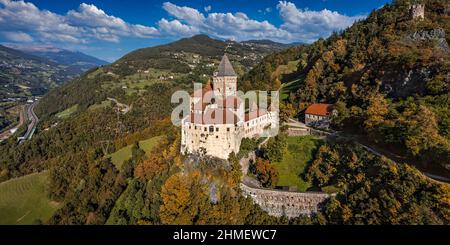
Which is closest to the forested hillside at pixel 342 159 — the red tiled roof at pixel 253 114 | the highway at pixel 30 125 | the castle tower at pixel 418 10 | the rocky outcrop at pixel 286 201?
the rocky outcrop at pixel 286 201

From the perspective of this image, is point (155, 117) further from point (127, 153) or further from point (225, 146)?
point (225, 146)

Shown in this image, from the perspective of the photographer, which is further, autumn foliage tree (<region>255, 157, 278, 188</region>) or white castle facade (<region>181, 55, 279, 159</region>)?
white castle facade (<region>181, 55, 279, 159</region>)

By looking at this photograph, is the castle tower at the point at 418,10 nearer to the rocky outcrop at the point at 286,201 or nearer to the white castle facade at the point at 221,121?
the white castle facade at the point at 221,121

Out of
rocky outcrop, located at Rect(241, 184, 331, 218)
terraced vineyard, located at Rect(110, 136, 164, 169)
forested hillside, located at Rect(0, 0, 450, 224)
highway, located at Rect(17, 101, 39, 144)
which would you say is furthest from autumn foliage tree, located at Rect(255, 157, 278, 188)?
highway, located at Rect(17, 101, 39, 144)

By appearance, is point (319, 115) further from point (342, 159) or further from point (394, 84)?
point (342, 159)

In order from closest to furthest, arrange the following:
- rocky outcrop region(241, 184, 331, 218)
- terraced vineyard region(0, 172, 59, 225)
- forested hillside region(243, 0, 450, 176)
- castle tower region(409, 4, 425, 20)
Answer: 1. forested hillside region(243, 0, 450, 176)
2. rocky outcrop region(241, 184, 331, 218)
3. castle tower region(409, 4, 425, 20)
4. terraced vineyard region(0, 172, 59, 225)

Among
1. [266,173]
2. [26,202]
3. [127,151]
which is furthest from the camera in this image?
[127,151]

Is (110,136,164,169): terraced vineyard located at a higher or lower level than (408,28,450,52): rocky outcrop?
lower

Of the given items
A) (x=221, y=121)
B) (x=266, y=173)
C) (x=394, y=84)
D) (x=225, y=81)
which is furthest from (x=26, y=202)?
(x=394, y=84)

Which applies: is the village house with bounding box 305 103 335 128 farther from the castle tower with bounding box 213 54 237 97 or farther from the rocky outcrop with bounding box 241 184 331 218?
the rocky outcrop with bounding box 241 184 331 218
